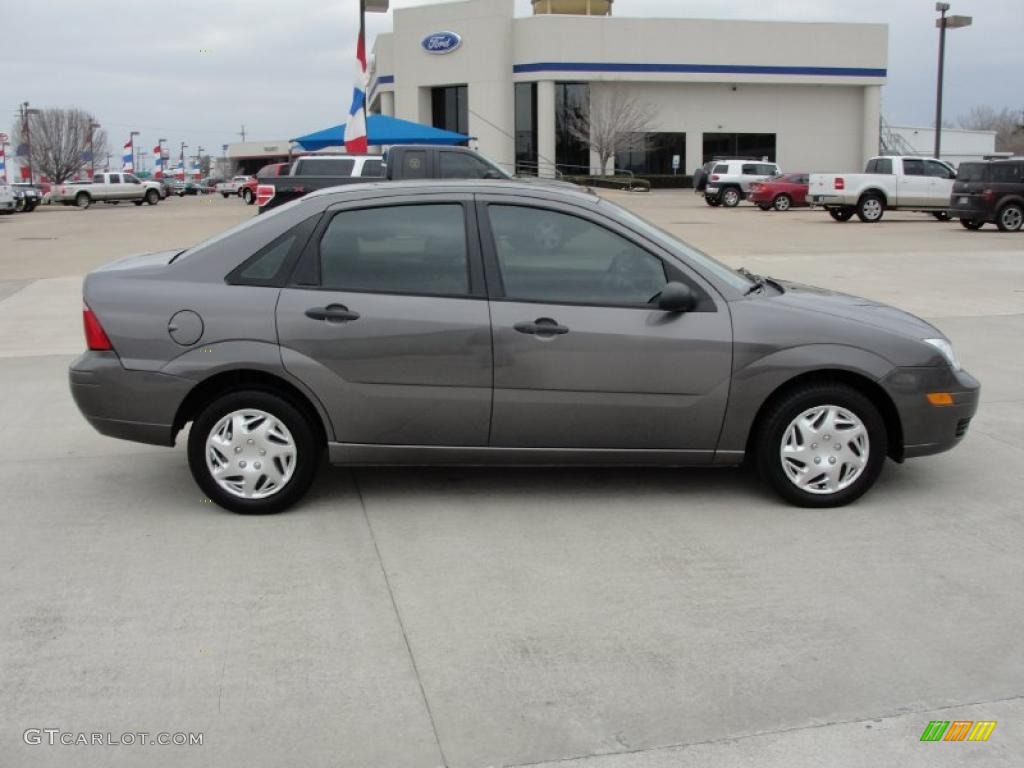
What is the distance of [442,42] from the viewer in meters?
57.5

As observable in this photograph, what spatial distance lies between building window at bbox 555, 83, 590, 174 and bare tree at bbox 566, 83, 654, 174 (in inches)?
3.2

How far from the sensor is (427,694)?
362 centimetres

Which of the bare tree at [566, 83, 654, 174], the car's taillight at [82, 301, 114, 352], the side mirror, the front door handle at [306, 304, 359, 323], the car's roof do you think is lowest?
the car's taillight at [82, 301, 114, 352]

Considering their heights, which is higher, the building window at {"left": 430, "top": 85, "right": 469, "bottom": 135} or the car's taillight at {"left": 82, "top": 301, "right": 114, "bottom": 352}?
Result: the building window at {"left": 430, "top": 85, "right": 469, "bottom": 135}

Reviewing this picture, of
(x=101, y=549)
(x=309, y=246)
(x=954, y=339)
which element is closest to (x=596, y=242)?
(x=309, y=246)

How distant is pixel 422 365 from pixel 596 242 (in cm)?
107

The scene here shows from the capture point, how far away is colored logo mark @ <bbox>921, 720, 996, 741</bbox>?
11.0 ft

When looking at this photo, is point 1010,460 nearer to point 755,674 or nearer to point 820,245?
point 755,674

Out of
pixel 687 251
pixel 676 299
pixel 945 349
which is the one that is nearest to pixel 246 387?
pixel 676 299

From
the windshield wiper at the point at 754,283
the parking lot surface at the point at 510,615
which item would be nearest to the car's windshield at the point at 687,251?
the windshield wiper at the point at 754,283

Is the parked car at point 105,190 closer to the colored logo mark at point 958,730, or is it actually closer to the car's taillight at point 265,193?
the car's taillight at point 265,193

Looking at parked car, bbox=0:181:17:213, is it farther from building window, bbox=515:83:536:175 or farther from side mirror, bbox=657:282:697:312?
side mirror, bbox=657:282:697:312

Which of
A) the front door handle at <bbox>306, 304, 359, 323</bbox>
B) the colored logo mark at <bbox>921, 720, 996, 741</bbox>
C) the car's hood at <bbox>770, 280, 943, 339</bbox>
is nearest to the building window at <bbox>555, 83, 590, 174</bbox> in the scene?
the car's hood at <bbox>770, 280, 943, 339</bbox>

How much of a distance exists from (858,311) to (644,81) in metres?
55.7
